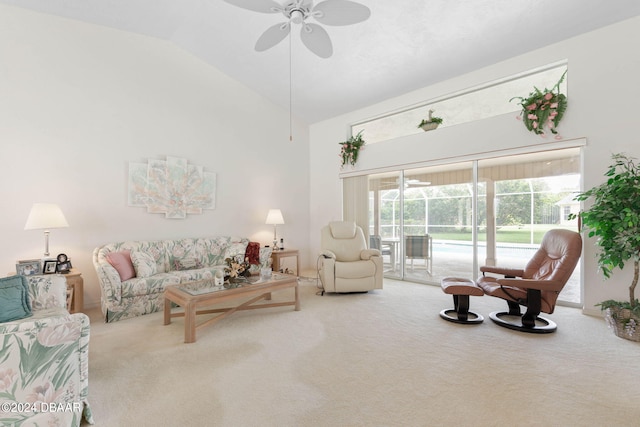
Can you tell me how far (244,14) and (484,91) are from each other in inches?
138

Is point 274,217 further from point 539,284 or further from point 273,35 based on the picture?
point 539,284

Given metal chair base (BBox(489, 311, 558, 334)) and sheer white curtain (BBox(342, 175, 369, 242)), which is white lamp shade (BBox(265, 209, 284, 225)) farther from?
metal chair base (BBox(489, 311, 558, 334))

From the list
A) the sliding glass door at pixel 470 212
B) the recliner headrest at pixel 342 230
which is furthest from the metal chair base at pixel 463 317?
the recliner headrest at pixel 342 230

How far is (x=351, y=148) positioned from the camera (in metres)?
5.63

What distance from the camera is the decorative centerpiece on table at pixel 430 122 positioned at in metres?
4.62

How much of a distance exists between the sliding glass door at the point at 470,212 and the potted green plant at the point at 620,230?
2.40 feet

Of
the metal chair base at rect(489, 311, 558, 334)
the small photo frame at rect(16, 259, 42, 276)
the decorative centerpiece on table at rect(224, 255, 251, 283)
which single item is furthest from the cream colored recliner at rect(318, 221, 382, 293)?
the small photo frame at rect(16, 259, 42, 276)

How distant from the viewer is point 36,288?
2246mm

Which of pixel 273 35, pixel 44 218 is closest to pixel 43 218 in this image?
pixel 44 218

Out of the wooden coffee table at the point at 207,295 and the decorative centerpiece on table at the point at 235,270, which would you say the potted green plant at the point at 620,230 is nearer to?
the wooden coffee table at the point at 207,295

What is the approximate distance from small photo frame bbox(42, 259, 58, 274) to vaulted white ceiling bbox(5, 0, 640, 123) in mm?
3030

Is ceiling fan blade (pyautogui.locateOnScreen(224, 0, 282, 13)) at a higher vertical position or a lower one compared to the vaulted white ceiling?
lower

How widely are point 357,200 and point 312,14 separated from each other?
3646mm

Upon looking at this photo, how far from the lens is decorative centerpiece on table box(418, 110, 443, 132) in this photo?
4.62 m
